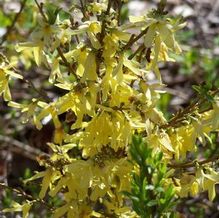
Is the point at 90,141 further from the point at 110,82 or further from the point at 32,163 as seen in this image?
the point at 32,163

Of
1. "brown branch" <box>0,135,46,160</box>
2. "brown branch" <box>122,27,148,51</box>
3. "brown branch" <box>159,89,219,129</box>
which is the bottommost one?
"brown branch" <box>0,135,46,160</box>

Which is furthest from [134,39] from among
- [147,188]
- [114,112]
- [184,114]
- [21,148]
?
[21,148]

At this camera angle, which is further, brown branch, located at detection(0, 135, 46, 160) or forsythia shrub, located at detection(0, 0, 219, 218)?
brown branch, located at detection(0, 135, 46, 160)

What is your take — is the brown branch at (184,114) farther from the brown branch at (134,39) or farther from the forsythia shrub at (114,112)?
the brown branch at (134,39)

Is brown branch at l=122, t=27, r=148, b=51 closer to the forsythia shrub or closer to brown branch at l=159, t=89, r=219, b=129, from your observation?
the forsythia shrub

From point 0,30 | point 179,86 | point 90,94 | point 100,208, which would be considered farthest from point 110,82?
point 179,86

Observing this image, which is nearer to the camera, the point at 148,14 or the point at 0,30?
the point at 148,14

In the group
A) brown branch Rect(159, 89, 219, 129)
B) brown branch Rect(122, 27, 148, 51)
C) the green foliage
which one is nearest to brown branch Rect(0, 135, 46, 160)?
brown branch Rect(159, 89, 219, 129)

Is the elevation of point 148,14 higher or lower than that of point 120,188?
higher

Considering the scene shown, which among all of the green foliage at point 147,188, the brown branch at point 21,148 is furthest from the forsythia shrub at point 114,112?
the brown branch at point 21,148
